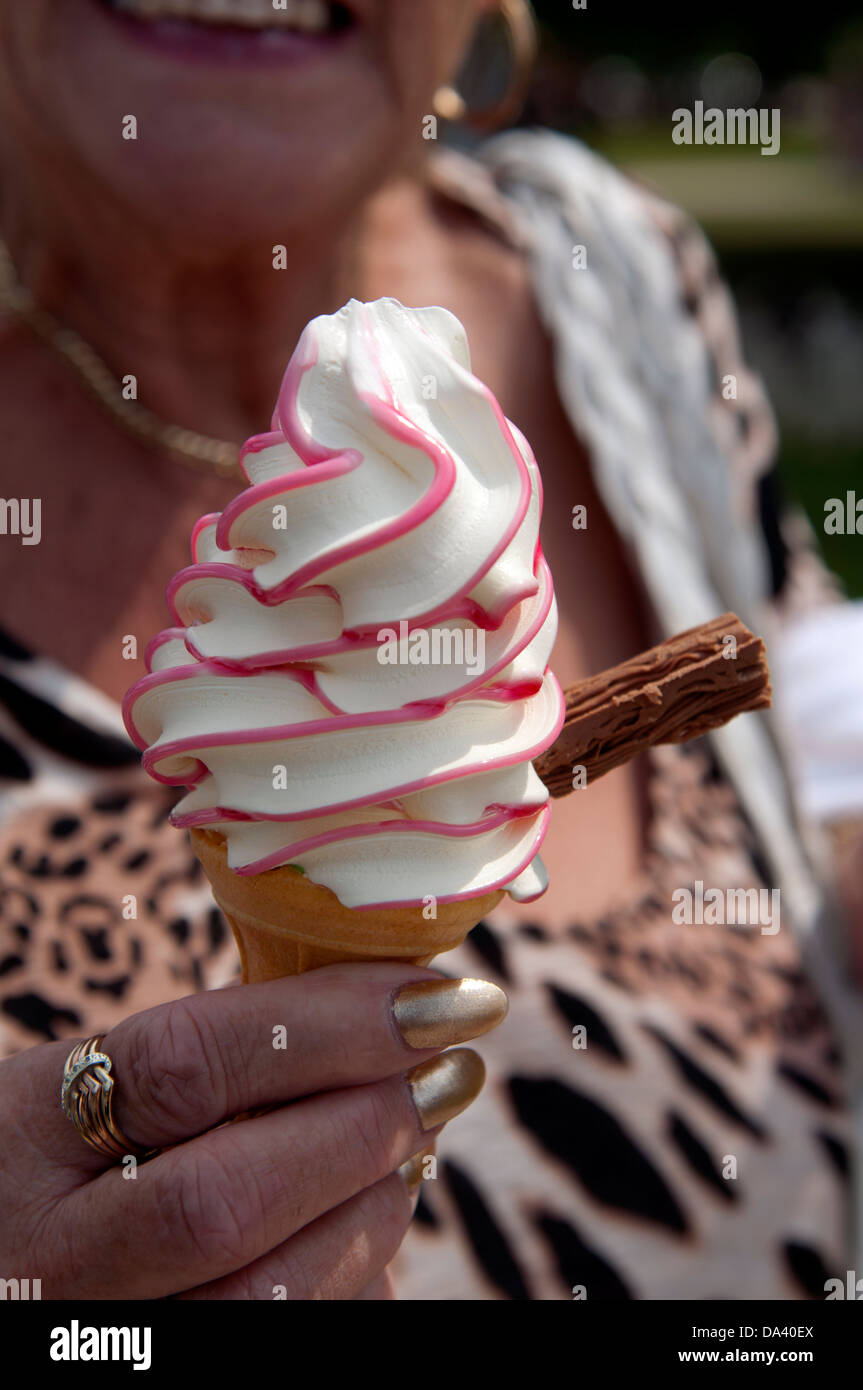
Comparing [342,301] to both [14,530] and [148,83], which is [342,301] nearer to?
[148,83]

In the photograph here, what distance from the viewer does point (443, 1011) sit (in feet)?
3.33

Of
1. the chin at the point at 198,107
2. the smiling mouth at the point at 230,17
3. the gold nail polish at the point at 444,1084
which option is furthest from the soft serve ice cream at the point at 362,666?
the smiling mouth at the point at 230,17

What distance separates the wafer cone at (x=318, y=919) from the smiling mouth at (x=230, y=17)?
3.42 feet

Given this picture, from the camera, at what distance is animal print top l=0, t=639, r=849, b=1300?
1445 mm

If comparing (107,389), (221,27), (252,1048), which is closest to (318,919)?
(252,1048)

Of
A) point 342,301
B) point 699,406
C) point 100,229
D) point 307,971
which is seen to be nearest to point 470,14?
point 342,301

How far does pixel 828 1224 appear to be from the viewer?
5.60 ft

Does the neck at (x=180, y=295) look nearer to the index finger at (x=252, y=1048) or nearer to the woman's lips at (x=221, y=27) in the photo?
the woman's lips at (x=221, y=27)

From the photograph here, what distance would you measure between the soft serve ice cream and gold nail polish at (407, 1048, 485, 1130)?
0.52ft

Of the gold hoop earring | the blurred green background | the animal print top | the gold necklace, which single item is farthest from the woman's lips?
the blurred green background

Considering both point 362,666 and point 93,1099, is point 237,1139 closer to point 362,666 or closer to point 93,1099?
point 93,1099

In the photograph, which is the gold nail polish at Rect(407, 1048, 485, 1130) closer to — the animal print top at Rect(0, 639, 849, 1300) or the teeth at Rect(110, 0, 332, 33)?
the animal print top at Rect(0, 639, 849, 1300)

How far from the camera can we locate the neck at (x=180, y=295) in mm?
1689
